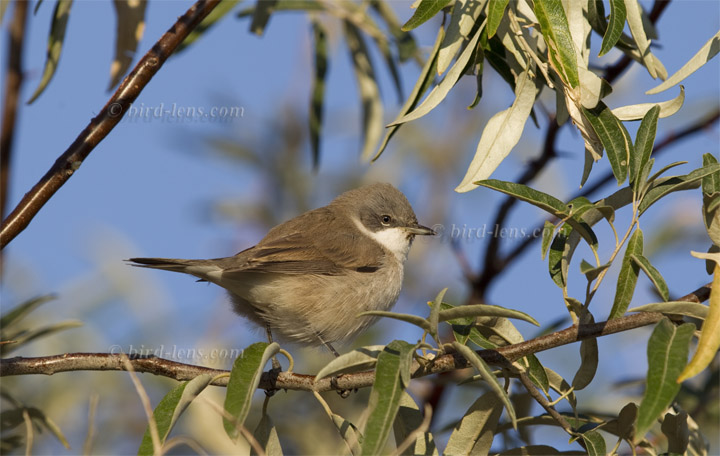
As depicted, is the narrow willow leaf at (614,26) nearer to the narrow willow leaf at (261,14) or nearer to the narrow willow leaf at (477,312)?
the narrow willow leaf at (477,312)

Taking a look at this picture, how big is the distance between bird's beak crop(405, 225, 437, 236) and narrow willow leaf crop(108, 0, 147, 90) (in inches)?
96.8

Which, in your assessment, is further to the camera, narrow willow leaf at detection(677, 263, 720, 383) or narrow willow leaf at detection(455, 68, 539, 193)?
narrow willow leaf at detection(455, 68, 539, 193)

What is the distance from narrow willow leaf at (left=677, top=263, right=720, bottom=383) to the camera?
203 centimetres

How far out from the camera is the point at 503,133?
2.88 m

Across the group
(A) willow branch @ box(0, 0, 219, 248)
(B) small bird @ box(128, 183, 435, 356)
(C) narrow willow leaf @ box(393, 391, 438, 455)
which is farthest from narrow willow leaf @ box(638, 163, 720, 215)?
(B) small bird @ box(128, 183, 435, 356)

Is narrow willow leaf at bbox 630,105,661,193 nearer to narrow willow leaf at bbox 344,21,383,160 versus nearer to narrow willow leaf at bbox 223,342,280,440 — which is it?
narrow willow leaf at bbox 223,342,280,440

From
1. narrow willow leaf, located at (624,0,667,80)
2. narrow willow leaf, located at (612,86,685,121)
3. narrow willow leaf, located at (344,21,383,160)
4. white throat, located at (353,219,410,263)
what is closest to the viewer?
narrow willow leaf, located at (612,86,685,121)

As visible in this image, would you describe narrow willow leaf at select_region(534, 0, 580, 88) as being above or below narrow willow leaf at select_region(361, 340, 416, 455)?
above

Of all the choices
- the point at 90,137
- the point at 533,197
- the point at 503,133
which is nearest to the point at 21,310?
the point at 90,137

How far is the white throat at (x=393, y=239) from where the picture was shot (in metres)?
5.42

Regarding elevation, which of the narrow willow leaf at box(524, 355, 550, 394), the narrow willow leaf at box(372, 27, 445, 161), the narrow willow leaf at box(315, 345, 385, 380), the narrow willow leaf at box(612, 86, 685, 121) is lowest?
the narrow willow leaf at box(524, 355, 550, 394)

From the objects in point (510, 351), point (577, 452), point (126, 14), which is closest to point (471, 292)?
point (577, 452)

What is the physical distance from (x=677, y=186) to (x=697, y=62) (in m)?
0.54

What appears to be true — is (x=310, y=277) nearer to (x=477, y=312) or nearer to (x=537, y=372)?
(x=537, y=372)
